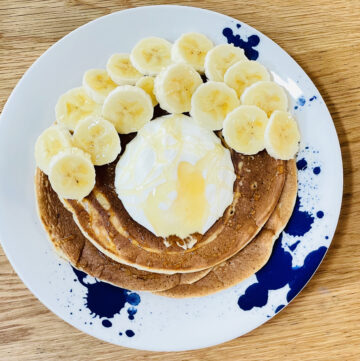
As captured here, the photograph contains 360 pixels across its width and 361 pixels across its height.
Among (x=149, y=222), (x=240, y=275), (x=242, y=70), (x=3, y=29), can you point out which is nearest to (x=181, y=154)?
(x=149, y=222)

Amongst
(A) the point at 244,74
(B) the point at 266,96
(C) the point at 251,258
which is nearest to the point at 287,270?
(C) the point at 251,258

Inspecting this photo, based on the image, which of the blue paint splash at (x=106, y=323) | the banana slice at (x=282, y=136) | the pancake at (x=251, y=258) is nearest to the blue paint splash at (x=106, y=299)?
the blue paint splash at (x=106, y=323)

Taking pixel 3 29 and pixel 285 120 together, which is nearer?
pixel 285 120

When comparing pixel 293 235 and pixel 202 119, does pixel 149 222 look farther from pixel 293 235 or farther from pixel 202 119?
pixel 293 235

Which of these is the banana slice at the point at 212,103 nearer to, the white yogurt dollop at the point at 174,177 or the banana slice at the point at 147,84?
the white yogurt dollop at the point at 174,177

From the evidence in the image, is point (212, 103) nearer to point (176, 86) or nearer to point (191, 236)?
point (176, 86)

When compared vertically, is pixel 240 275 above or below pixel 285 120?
below
